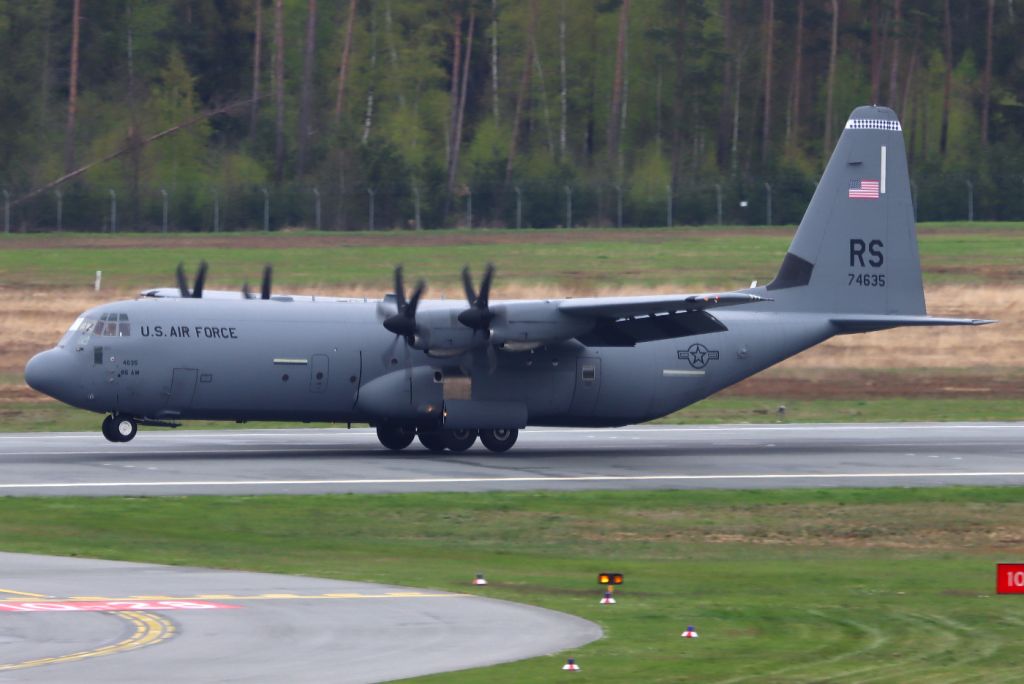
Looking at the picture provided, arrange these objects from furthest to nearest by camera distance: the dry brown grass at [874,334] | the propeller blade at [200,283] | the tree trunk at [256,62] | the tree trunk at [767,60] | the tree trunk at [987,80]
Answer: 1. the tree trunk at [987,80]
2. the tree trunk at [767,60]
3. the tree trunk at [256,62]
4. the dry brown grass at [874,334]
5. the propeller blade at [200,283]

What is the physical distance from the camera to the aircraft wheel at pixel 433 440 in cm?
2991

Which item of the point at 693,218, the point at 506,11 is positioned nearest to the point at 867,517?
the point at 693,218

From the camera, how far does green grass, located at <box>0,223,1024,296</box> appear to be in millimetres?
58562

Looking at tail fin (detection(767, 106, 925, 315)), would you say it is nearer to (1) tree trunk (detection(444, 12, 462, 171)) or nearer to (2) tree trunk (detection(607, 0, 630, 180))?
(2) tree trunk (detection(607, 0, 630, 180))

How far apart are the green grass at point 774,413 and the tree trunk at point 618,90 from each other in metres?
37.3

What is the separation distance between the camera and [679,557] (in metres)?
20.1

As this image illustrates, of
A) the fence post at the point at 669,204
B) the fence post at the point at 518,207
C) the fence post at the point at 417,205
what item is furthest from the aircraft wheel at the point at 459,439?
the fence post at the point at 669,204

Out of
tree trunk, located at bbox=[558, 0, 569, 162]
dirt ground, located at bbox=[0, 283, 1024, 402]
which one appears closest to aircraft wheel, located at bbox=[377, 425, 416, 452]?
dirt ground, located at bbox=[0, 283, 1024, 402]

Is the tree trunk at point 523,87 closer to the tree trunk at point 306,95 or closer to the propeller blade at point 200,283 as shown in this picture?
the tree trunk at point 306,95

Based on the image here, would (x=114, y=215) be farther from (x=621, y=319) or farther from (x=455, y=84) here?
(x=621, y=319)

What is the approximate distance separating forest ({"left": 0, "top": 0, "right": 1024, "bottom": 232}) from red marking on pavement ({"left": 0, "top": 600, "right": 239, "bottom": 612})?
187 feet

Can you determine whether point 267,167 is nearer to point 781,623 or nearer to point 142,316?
point 142,316

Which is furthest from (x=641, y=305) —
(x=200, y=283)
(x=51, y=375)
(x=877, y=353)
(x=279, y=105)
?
(x=279, y=105)

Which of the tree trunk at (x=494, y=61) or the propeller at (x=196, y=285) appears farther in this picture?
the tree trunk at (x=494, y=61)
